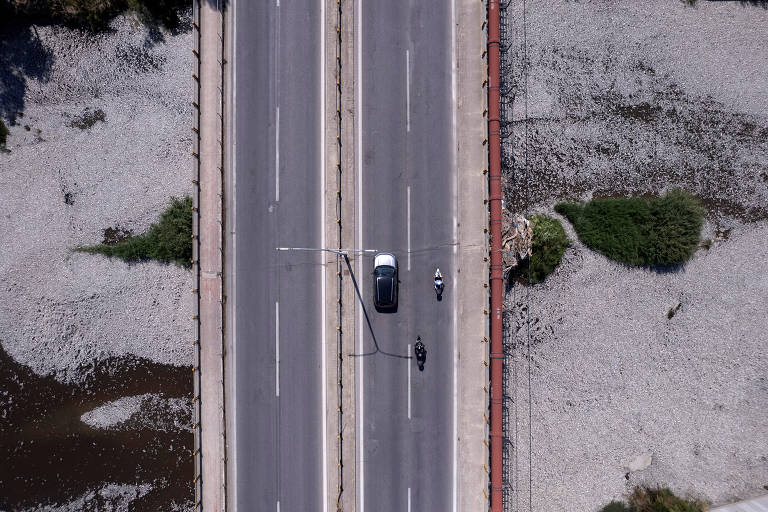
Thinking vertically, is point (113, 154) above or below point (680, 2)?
below

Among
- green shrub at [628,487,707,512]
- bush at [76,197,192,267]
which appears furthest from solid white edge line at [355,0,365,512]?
green shrub at [628,487,707,512]

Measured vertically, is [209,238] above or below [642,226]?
below

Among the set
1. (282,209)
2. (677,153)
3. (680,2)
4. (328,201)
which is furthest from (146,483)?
(680,2)

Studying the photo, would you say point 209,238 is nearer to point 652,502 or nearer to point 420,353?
point 420,353

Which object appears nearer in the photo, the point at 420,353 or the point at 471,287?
the point at 420,353

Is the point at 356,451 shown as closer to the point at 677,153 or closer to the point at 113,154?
the point at 113,154

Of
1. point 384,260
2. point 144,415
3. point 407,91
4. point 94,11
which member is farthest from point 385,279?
point 94,11

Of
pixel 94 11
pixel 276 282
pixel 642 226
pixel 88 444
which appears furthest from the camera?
pixel 88 444
